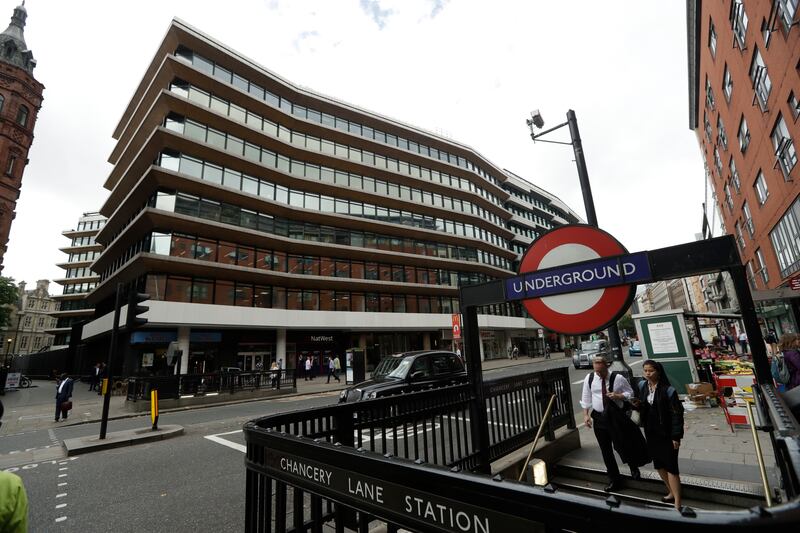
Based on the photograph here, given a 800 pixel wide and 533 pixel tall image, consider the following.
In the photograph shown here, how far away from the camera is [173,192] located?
2394 centimetres

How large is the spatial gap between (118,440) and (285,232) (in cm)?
2228

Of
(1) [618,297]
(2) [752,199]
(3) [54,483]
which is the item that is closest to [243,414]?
(3) [54,483]

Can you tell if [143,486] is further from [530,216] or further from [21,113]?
[530,216]

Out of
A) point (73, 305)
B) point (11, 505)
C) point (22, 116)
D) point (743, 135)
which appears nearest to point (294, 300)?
point (11, 505)

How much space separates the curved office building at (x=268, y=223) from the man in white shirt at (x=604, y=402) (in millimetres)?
18936

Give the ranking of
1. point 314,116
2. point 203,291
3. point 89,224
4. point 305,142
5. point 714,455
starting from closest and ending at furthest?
point 714,455 → point 203,291 → point 305,142 → point 314,116 → point 89,224

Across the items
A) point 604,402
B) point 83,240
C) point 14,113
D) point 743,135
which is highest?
point 83,240

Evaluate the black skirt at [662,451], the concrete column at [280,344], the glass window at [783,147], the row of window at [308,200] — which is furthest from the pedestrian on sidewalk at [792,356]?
the row of window at [308,200]

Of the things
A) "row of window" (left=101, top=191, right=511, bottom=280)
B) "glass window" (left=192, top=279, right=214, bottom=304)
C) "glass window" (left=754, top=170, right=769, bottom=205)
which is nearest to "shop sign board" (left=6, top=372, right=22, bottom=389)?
"row of window" (left=101, top=191, right=511, bottom=280)

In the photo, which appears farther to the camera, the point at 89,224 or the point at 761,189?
the point at 89,224

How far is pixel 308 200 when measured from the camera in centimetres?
3180

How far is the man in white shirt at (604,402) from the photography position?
4.64 m

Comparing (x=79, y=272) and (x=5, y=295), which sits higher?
(x=79, y=272)

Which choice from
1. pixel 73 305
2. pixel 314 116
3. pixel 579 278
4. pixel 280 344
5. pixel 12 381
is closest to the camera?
pixel 579 278
